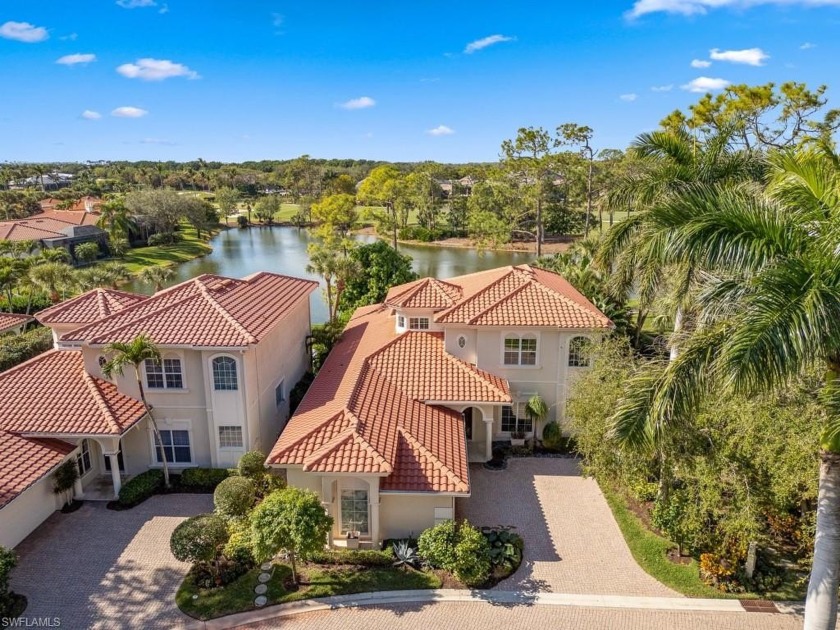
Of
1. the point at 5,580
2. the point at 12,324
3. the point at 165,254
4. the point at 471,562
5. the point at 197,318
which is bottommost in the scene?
the point at 471,562

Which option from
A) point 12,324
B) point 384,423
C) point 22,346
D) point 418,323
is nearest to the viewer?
point 384,423

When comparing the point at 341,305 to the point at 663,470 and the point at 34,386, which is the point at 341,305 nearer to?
the point at 34,386

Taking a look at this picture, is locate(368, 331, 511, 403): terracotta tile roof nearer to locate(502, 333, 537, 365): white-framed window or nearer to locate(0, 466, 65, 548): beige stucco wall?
locate(502, 333, 537, 365): white-framed window

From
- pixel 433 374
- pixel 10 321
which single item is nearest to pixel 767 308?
pixel 433 374

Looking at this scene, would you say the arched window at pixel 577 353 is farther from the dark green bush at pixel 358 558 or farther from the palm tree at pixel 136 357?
the palm tree at pixel 136 357

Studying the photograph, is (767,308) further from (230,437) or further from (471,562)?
(230,437)

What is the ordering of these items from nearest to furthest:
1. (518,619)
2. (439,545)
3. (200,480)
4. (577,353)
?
(518,619), (439,545), (200,480), (577,353)

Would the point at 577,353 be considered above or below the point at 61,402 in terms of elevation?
above
